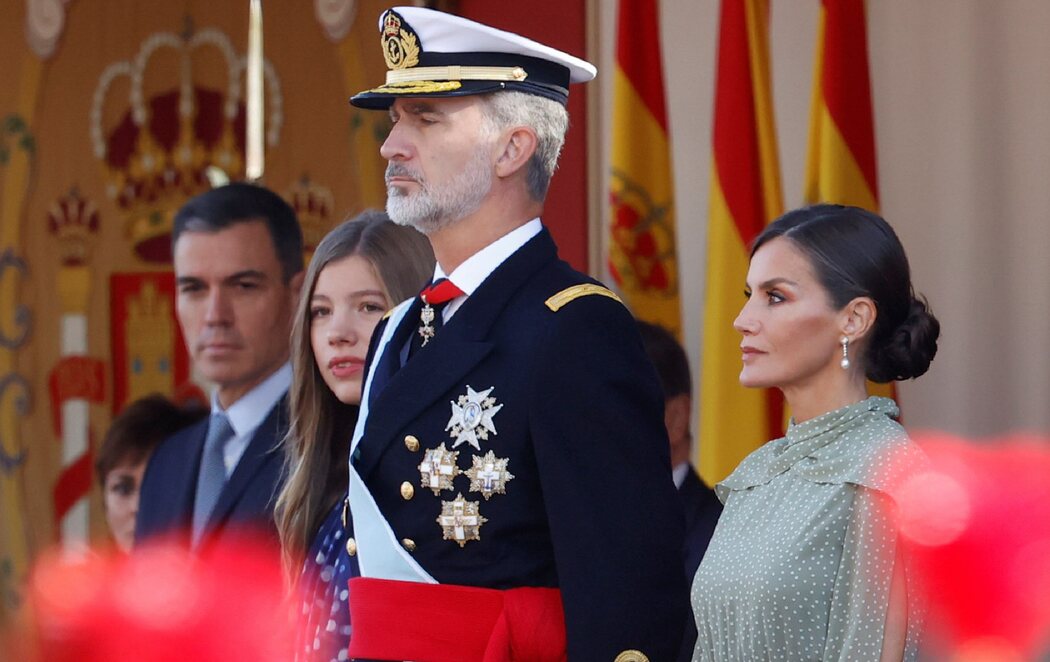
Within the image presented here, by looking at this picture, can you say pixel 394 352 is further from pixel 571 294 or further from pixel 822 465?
pixel 822 465

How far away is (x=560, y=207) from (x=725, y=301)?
109cm

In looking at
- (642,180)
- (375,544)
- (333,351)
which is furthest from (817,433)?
(642,180)

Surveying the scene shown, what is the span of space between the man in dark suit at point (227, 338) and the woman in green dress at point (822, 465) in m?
1.19

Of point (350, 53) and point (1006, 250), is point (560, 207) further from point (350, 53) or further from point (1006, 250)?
point (1006, 250)

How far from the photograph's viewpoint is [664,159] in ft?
13.7

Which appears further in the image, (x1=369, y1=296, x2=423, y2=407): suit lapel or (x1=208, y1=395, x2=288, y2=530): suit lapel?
(x1=208, y1=395, x2=288, y2=530): suit lapel

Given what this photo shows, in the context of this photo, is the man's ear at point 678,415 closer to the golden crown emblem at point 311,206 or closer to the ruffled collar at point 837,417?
the ruffled collar at point 837,417

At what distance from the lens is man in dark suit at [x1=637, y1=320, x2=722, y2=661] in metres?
3.34

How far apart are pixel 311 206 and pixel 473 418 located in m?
2.98

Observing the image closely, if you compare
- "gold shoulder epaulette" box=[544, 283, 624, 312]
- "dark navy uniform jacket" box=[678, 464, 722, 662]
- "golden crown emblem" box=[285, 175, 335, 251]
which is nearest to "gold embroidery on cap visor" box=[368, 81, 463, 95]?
"gold shoulder epaulette" box=[544, 283, 624, 312]

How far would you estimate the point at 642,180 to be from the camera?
4137 millimetres

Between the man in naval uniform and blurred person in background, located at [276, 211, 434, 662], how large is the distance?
0.37 m

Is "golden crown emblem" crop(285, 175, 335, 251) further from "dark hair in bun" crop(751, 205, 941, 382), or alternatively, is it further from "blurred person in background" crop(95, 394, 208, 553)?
"dark hair in bun" crop(751, 205, 941, 382)

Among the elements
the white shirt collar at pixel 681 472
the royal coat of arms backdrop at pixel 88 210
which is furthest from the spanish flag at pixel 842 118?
the royal coat of arms backdrop at pixel 88 210
